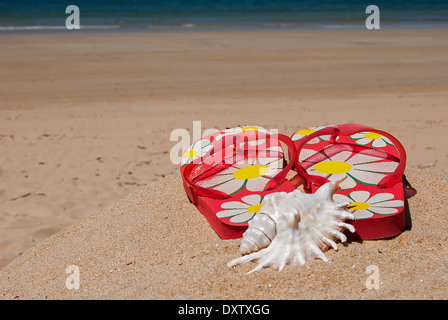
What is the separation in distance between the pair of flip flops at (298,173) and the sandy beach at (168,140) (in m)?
0.11

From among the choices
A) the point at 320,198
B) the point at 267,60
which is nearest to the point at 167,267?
the point at 320,198

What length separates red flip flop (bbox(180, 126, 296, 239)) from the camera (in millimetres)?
2277

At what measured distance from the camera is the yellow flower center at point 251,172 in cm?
272

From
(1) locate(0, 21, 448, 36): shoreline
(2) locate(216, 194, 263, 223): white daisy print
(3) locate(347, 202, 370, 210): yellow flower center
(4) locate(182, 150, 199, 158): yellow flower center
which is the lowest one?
(2) locate(216, 194, 263, 223): white daisy print

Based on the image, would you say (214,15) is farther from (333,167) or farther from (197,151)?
(333,167)

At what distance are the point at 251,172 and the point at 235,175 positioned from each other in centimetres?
9

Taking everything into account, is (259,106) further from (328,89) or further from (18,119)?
(18,119)

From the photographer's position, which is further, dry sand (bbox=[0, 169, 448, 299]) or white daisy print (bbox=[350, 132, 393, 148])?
white daisy print (bbox=[350, 132, 393, 148])

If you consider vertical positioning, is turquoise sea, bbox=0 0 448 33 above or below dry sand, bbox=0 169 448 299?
above

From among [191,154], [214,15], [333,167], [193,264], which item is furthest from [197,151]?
[214,15]

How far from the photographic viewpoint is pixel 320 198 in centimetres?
199

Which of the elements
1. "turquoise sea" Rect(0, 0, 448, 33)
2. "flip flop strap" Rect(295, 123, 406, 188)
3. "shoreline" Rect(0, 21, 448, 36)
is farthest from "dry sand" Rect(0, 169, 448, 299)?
"turquoise sea" Rect(0, 0, 448, 33)

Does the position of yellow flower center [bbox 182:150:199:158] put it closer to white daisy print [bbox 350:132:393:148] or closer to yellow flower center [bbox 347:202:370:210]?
white daisy print [bbox 350:132:393:148]

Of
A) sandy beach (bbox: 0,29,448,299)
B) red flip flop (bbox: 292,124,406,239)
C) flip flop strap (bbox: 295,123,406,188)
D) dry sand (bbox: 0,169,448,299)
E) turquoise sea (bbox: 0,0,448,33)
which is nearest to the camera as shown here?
dry sand (bbox: 0,169,448,299)
